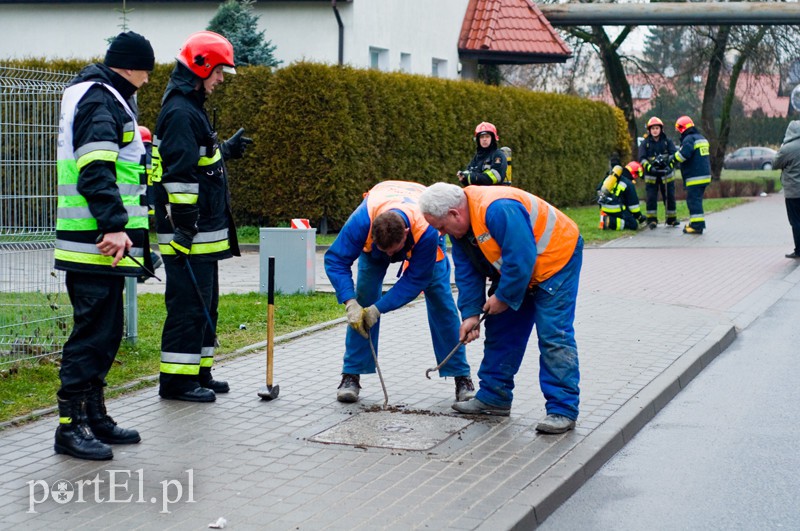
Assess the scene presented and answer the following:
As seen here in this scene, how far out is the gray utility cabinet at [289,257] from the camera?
1244cm

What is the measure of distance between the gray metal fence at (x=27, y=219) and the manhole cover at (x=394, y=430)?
276 cm

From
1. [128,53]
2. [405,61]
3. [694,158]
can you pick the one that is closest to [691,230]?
[694,158]

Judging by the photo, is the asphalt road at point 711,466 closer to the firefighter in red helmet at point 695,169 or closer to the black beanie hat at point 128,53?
A: the black beanie hat at point 128,53

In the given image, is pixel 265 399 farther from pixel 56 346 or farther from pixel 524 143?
pixel 524 143

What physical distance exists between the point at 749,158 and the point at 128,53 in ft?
222

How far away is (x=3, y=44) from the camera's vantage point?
24859mm

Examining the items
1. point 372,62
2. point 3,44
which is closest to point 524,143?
point 372,62

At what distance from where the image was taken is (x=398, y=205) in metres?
6.96

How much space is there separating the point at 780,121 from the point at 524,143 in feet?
168

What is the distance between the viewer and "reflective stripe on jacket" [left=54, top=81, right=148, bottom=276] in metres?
5.94

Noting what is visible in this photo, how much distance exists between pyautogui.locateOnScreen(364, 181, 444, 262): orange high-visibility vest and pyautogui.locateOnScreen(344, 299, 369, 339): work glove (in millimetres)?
402

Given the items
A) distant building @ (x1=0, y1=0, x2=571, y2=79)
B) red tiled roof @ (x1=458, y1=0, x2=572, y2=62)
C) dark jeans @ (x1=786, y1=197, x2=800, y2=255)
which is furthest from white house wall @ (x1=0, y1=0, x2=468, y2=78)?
dark jeans @ (x1=786, y1=197, x2=800, y2=255)

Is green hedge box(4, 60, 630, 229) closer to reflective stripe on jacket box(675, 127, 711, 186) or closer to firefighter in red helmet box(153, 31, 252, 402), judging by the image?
reflective stripe on jacket box(675, 127, 711, 186)

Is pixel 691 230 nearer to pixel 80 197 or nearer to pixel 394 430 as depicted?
pixel 394 430
